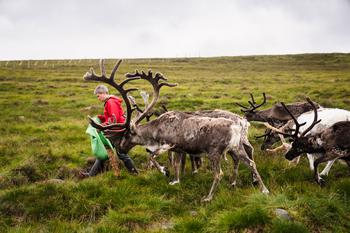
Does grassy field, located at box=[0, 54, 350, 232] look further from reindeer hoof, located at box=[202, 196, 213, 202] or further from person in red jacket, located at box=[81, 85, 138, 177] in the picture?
person in red jacket, located at box=[81, 85, 138, 177]

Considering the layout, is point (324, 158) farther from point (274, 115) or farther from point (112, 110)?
point (274, 115)

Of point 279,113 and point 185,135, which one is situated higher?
point 185,135

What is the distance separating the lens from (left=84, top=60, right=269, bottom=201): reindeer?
6.96 metres

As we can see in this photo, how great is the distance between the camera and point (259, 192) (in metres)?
6.50

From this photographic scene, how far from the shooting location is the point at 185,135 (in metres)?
7.39

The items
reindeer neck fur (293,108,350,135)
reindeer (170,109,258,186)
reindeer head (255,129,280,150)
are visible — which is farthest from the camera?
reindeer head (255,129,280,150)

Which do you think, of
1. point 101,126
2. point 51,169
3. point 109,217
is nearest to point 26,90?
point 51,169

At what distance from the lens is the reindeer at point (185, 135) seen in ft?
22.9

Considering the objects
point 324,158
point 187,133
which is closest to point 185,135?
point 187,133

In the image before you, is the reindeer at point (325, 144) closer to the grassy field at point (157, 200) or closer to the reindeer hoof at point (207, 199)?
the grassy field at point (157, 200)

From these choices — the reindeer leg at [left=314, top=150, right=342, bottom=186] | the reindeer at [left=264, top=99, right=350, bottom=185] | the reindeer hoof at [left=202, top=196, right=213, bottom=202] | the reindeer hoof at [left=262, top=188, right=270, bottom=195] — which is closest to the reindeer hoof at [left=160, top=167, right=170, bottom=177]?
the reindeer hoof at [left=202, top=196, right=213, bottom=202]

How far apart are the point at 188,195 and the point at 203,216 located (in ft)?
3.80

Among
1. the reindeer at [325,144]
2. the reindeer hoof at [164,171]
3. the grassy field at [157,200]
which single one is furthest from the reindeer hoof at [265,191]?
the reindeer hoof at [164,171]

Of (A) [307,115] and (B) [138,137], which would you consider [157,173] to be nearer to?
(B) [138,137]
